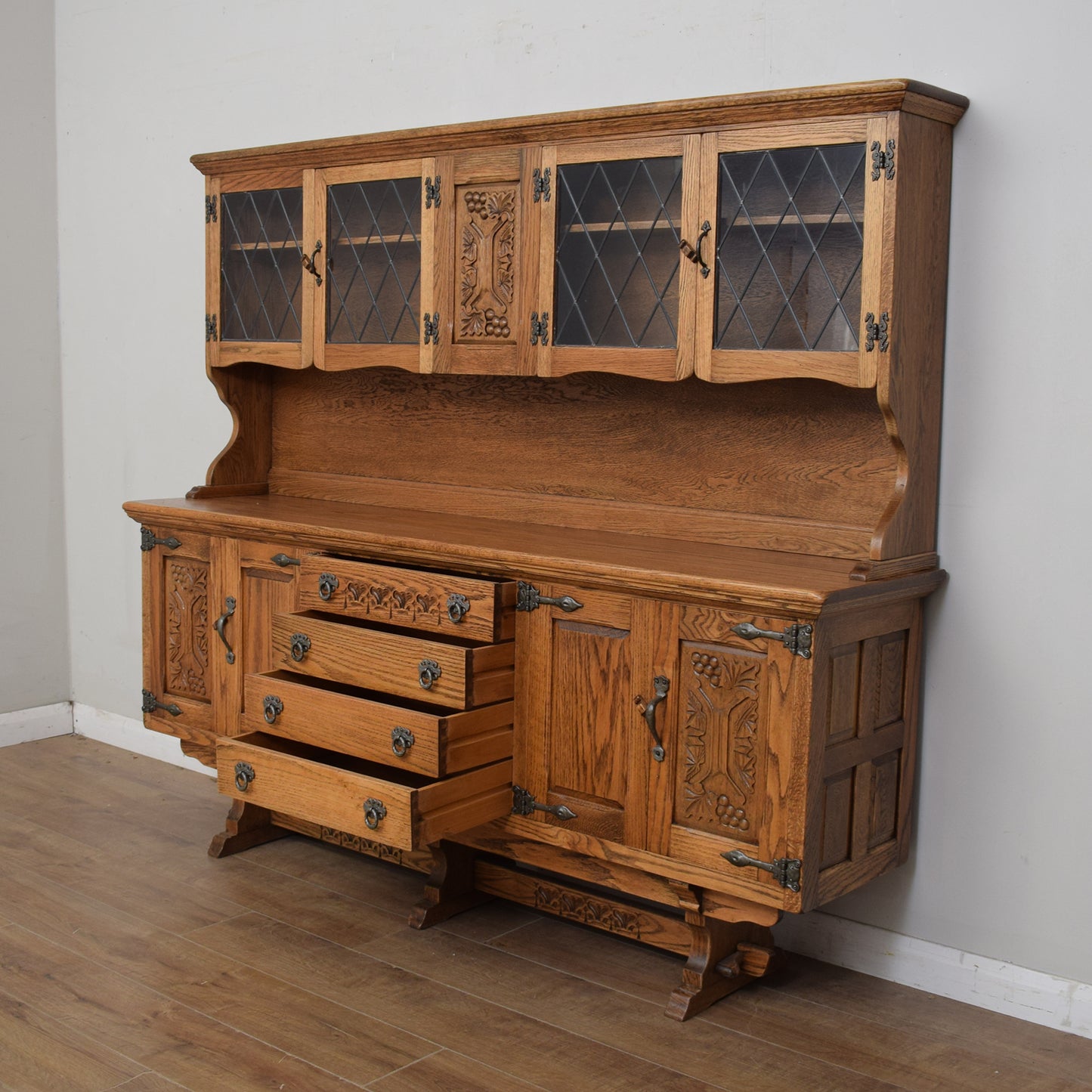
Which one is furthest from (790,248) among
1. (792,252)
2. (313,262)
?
(313,262)

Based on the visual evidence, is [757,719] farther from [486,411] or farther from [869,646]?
[486,411]

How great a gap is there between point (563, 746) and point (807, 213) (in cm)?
118

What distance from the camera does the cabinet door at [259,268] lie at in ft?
11.1

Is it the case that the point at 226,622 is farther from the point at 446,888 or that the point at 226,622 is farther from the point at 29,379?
the point at 29,379

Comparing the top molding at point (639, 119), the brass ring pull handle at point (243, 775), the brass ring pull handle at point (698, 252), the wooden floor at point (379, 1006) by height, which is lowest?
the wooden floor at point (379, 1006)

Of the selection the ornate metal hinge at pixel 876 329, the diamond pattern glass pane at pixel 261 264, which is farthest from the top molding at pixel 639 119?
the ornate metal hinge at pixel 876 329

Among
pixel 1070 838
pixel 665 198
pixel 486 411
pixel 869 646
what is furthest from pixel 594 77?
pixel 1070 838

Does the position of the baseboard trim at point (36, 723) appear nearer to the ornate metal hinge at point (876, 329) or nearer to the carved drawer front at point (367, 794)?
the carved drawer front at point (367, 794)

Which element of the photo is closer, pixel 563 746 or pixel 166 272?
pixel 563 746

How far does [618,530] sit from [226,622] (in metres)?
1.06

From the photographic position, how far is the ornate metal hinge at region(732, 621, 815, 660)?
236cm

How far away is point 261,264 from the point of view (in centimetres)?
350

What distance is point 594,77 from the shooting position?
3.19 metres

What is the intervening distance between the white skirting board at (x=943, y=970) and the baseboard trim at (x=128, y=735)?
81.2 inches
